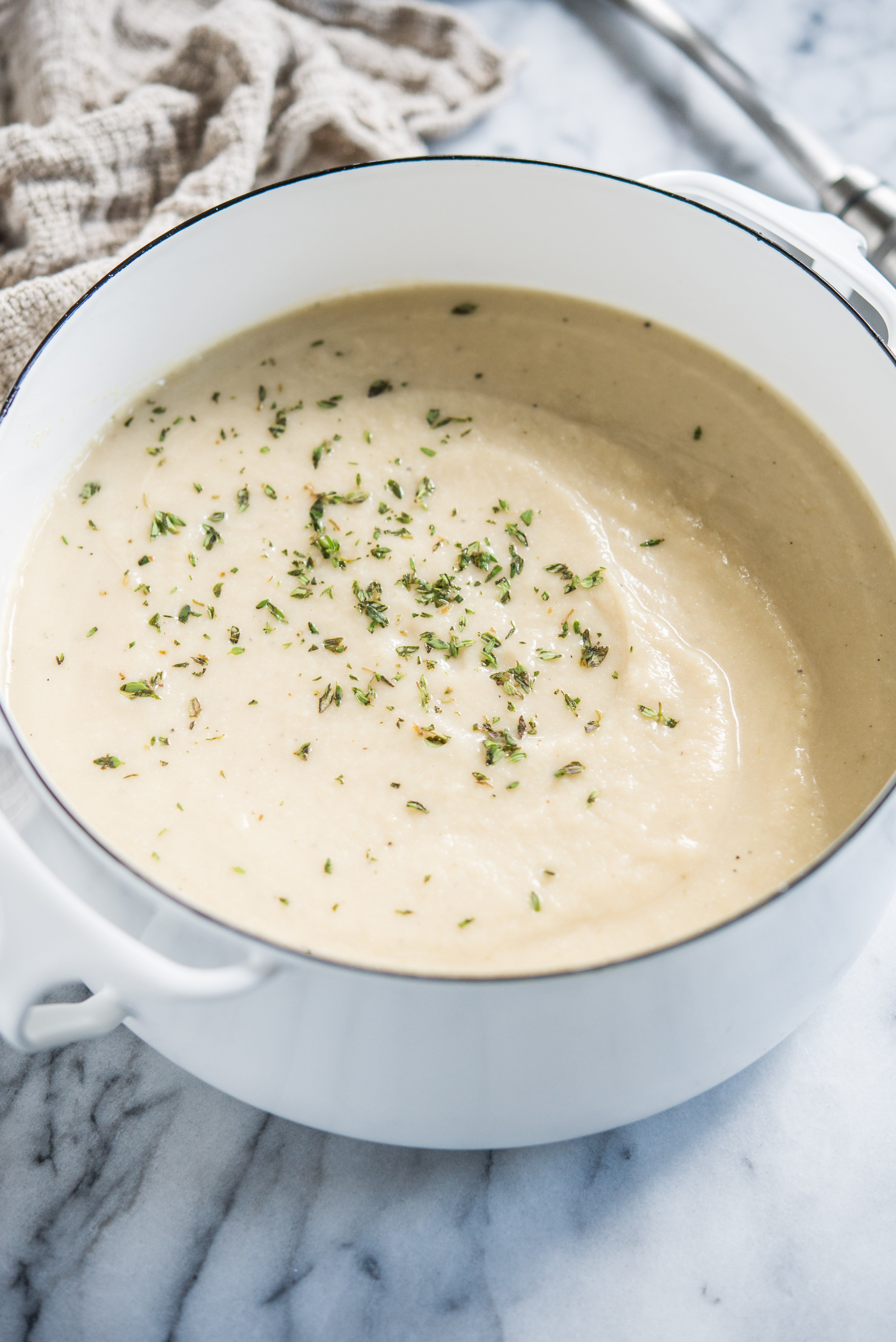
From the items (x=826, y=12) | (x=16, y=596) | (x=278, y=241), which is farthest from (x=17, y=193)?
(x=826, y=12)

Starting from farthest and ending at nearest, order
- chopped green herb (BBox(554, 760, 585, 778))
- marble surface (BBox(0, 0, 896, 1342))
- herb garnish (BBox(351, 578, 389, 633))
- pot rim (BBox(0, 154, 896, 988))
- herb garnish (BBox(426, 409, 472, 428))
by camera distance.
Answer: herb garnish (BBox(426, 409, 472, 428))
herb garnish (BBox(351, 578, 389, 633))
chopped green herb (BBox(554, 760, 585, 778))
marble surface (BBox(0, 0, 896, 1342))
pot rim (BBox(0, 154, 896, 988))

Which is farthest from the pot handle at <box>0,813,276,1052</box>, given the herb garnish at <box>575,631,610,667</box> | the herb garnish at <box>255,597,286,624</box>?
the herb garnish at <box>575,631,610,667</box>

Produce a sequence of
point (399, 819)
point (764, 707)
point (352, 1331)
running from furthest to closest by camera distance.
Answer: point (764, 707), point (399, 819), point (352, 1331)

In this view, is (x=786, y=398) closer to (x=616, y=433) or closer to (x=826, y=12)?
(x=616, y=433)

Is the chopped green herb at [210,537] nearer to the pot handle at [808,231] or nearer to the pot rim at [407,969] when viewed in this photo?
the pot rim at [407,969]

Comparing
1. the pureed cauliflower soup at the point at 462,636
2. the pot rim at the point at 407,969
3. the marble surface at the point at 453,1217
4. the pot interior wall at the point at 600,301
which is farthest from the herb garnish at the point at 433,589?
the marble surface at the point at 453,1217

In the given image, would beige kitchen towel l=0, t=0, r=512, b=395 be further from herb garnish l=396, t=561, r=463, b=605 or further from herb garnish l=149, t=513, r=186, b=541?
herb garnish l=396, t=561, r=463, b=605

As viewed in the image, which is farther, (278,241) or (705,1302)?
(278,241)
